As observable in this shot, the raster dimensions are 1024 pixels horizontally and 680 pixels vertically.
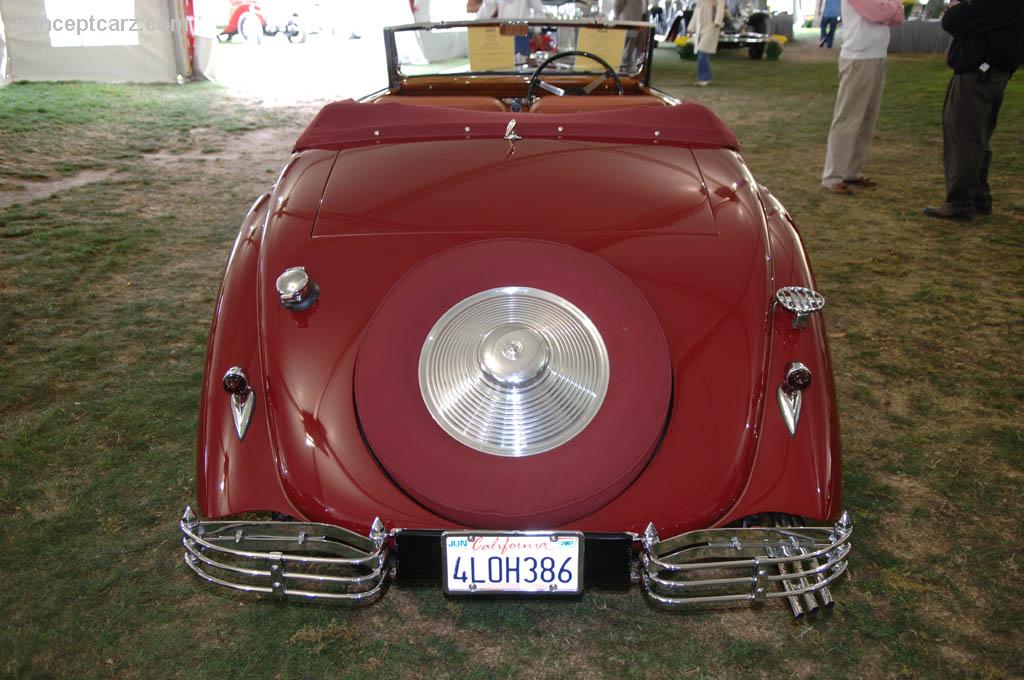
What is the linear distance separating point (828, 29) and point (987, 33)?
16069 millimetres

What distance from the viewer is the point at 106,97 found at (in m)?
10.5

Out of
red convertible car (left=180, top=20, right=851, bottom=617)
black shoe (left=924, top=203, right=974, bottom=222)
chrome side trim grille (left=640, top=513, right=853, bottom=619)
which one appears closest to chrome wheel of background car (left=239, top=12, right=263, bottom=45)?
black shoe (left=924, top=203, right=974, bottom=222)

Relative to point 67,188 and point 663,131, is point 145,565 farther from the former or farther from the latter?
point 67,188

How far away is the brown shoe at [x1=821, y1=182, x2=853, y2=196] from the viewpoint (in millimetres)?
6281

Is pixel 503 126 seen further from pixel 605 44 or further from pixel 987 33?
pixel 987 33

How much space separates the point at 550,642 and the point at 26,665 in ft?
4.13

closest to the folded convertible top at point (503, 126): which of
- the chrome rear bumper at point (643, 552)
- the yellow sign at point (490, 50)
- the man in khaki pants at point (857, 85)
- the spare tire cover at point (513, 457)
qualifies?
the spare tire cover at point (513, 457)

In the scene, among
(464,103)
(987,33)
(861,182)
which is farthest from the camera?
(861,182)

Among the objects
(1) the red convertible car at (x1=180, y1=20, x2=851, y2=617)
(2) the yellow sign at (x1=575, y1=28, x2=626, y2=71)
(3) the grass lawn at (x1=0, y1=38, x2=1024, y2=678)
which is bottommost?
(3) the grass lawn at (x1=0, y1=38, x2=1024, y2=678)

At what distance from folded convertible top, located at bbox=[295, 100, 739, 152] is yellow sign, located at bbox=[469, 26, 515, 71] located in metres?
1.86

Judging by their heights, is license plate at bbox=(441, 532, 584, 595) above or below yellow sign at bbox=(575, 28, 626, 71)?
below

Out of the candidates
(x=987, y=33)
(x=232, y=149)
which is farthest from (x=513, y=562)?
(x=232, y=149)

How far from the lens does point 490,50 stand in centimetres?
454

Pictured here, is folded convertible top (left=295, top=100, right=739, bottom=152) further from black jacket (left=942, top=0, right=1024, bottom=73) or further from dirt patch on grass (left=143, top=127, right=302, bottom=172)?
dirt patch on grass (left=143, top=127, right=302, bottom=172)
